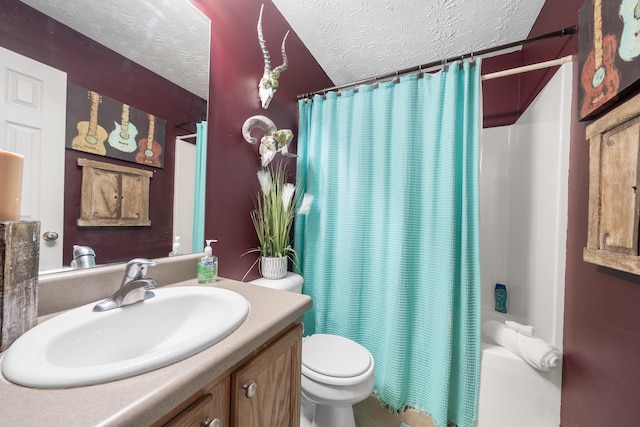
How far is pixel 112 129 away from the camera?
2.32ft

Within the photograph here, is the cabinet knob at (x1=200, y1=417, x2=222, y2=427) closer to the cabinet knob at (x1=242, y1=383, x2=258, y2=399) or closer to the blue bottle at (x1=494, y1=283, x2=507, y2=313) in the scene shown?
the cabinet knob at (x1=242, y1=383, x2=258, y2=399)

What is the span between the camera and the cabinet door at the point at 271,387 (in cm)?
52

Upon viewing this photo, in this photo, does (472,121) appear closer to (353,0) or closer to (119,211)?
(353,0)

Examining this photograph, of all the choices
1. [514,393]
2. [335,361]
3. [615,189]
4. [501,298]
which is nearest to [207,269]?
[335,361]

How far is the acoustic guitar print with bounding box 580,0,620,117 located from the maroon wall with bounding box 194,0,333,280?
4.49ft

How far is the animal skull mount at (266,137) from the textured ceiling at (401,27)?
77 cm

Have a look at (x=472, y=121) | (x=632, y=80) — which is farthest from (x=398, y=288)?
(x=632, y=80)

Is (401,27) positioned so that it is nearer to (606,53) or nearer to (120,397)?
(606,53)

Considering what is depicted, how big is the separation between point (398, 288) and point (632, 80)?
3.48 ft

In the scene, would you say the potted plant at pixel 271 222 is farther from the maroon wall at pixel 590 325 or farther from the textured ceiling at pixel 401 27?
the maroon wall at pixel 590 325

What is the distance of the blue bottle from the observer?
166 cm

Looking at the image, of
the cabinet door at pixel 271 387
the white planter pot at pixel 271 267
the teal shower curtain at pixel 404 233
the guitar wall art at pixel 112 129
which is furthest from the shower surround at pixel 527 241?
the guitar wall art at pixel 112 129

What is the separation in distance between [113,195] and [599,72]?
1.62m

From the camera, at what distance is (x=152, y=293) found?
0.70 metres
